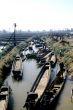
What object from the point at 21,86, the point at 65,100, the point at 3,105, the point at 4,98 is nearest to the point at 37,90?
the point at 65,100

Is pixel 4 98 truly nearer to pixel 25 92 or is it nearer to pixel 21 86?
pixel 25 92

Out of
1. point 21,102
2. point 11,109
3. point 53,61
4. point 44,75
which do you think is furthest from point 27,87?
point 53,61

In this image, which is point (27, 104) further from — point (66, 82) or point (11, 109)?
point (66, 82)

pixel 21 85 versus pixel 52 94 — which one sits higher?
pixel 52 94

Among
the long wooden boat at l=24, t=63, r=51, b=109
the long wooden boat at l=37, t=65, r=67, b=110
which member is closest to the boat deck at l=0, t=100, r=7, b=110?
the long wooden boat at l=24, t=63, r=51, b=109

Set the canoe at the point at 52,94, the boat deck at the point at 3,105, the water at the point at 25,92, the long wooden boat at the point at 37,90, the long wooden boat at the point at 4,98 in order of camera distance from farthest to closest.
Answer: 1. the water at the point at 25,92
2. the canoe at the point at 52,94
3. the long wooden boat at the point at 4,98
4. the boat deck at the point at 3,105
5. the long wooden boat at the point at 37,90

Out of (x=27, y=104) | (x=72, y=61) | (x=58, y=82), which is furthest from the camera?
(x=72, y=61)

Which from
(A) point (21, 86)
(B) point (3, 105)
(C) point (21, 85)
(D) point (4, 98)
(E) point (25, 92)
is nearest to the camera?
(B) point (3, 105)

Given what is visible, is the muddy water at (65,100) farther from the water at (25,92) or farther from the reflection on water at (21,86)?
the reflection on water at (21,86)

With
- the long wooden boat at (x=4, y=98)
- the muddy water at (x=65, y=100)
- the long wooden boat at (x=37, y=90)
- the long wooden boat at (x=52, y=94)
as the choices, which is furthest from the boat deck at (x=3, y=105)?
the muddy water at (x=65, y=100)
